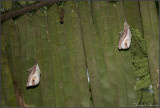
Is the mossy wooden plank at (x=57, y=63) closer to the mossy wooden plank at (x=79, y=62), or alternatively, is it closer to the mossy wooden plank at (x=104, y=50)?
the mossy wooden plank at (x=79, y=62)

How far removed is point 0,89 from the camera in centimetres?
312

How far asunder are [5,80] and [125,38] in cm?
201

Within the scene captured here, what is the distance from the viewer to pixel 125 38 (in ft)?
9.97

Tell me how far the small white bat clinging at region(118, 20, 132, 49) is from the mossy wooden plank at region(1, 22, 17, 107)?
183cm

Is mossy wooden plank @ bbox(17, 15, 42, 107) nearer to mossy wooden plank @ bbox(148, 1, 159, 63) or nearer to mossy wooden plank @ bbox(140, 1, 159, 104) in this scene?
mossy wooden plank @ bbox(140, 1, 159, 104)

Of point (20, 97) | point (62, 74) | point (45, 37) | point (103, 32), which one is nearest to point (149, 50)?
point (103, 32)

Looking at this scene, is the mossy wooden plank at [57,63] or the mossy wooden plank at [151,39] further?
the mossy wooden plank at [57,63]

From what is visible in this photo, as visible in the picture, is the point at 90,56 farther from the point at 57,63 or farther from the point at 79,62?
the point at 57,63

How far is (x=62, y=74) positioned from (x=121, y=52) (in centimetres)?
99

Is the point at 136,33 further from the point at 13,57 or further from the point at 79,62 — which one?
the point at 13,57

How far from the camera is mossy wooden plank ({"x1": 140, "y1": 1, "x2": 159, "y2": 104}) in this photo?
2953 mm

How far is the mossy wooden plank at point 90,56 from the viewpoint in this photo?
3.01 metres

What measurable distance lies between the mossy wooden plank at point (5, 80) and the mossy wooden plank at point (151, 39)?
7.12ft

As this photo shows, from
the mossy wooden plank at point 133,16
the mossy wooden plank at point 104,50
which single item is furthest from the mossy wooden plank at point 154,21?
the mossy wooden plank at point 104,50
